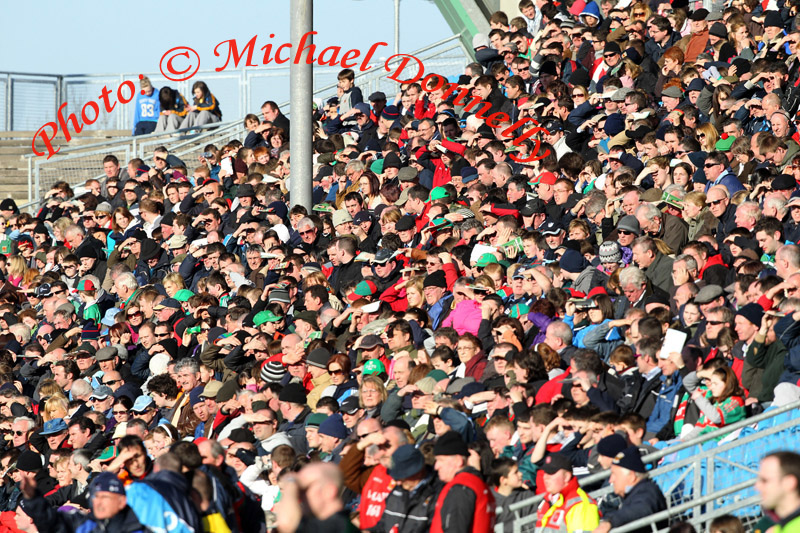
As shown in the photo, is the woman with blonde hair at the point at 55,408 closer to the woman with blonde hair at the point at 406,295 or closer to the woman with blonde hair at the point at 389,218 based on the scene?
the woman with blonde hair at the point at 406,295

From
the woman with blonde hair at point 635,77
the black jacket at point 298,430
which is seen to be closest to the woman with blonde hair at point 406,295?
the black jacket at point 298,430

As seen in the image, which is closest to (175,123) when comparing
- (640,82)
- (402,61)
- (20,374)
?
(402,61)

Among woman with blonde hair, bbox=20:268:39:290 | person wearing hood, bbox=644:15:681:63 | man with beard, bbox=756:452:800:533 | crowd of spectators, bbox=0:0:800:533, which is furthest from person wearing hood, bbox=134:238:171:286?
man with beard, bbox=756:452:800:533

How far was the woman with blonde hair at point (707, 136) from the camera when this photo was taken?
45.9 ft

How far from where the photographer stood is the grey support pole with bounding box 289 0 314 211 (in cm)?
1716

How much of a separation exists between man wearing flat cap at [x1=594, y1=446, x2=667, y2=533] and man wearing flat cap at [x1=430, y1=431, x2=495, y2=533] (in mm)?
698

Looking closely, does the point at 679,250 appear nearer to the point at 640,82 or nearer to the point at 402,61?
the point at 640,82

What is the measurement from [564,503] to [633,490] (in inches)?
17.6

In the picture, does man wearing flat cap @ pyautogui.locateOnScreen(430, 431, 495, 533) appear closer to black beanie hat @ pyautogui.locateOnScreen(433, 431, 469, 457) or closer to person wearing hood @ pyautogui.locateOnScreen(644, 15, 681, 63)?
black beanie hat @ pyautogui.locateOnScreen(433, 431, 469, 457)

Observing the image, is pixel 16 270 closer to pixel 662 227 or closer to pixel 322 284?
pixel 322 284

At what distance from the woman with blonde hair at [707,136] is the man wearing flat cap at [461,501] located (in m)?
6.70

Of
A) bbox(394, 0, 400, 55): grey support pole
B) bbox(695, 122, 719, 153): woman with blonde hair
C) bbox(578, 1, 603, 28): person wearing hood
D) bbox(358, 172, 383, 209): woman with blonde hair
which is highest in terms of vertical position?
bbox(394, 0, 400, 55): grey support pole

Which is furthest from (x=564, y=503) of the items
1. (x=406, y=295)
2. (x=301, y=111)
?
(x=301, y=111)

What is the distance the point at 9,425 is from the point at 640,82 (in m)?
8.45
